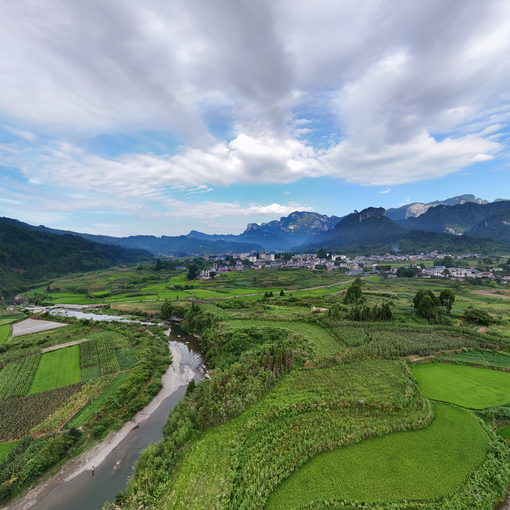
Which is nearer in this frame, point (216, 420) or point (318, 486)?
point (318, 486)

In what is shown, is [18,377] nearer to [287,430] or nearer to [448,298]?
[287,430]

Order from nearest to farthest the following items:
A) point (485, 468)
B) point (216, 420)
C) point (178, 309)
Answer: point (485, 468) < point (216, 420) < point (178, 309)

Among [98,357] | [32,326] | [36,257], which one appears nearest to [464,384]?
[98,357]

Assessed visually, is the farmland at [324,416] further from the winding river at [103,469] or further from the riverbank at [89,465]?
the winding river at [103,469]

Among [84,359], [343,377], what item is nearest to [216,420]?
[343,377]

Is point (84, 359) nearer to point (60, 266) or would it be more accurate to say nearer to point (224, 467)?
point (224, 467)

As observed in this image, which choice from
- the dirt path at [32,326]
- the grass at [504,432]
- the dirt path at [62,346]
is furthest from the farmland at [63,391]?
the grass at [504,432]

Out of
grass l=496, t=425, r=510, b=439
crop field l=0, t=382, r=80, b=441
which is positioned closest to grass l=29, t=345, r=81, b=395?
crop field l=0, t=382, r=80, b=441

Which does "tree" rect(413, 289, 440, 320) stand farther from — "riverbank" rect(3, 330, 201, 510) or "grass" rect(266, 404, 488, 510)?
"riverbank" rect(3, 330, 201, 510)
